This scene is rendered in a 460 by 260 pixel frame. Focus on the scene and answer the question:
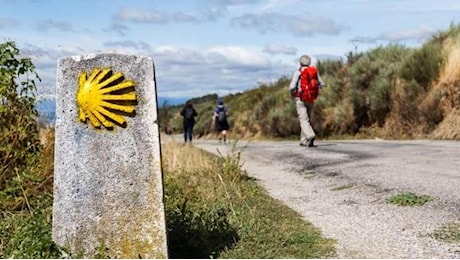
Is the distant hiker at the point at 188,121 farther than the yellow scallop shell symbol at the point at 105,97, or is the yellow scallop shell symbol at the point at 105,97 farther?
the distant hiker at the point at 188,121

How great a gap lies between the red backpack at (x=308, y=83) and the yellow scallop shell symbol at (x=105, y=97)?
1082cm

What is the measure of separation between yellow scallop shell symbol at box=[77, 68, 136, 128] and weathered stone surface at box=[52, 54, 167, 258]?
1.5 inches

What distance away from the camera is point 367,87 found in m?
24.6

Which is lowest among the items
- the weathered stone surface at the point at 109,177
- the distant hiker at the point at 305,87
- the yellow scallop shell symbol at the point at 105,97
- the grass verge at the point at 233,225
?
the grass verge at the point at 233,225

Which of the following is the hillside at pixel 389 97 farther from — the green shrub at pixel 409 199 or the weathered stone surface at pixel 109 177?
the weathered stone surface at pixel 109 177

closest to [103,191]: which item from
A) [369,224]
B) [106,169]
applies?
[106,169]

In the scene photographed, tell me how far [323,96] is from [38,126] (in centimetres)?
1821

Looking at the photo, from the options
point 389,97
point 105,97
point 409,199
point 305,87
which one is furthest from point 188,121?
Result: point 105,97

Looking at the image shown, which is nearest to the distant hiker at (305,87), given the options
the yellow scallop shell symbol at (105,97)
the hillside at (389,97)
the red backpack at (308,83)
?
the red backpack at (308,83)

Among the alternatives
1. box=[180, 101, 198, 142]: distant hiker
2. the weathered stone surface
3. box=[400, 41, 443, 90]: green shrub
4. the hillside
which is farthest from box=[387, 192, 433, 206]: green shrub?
box=[180, 101, 198, 142]: distant hiker

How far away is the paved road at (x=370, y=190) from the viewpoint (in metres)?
6.41

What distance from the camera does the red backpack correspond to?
16.1 meters

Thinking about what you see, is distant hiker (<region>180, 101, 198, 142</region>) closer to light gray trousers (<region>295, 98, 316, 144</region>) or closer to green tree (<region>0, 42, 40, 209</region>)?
light gray trousers (<region>295, 98, 316, 144</region>)

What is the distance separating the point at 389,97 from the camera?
22719 mm
